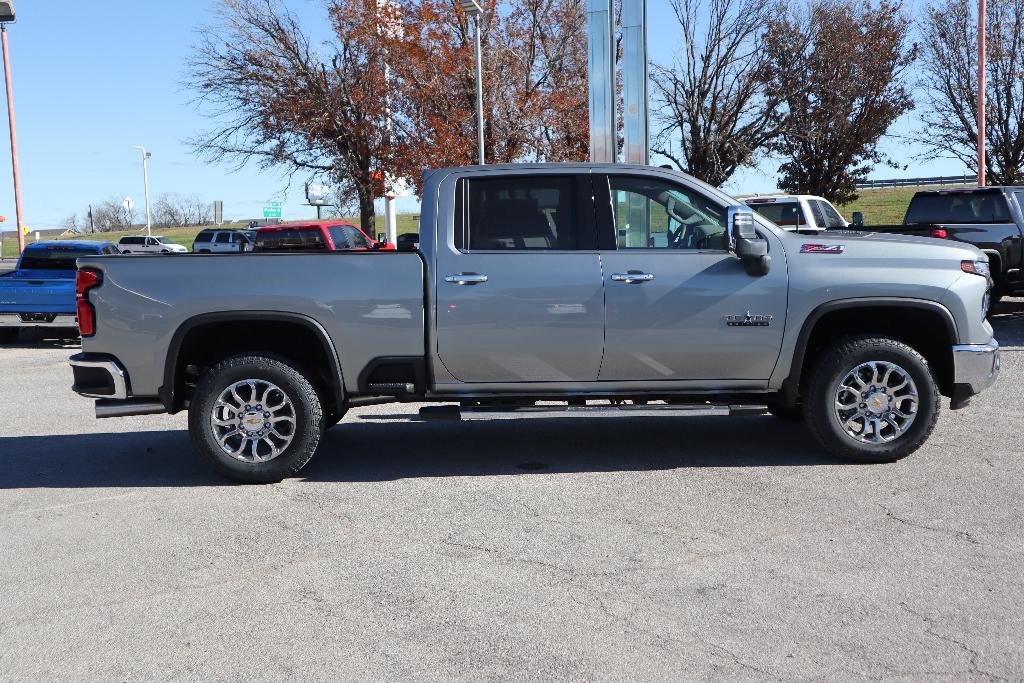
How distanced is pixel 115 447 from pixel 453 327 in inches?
127

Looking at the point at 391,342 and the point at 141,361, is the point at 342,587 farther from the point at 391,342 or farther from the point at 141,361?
the point at 141,361

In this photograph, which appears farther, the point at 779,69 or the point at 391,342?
the point at 779,69

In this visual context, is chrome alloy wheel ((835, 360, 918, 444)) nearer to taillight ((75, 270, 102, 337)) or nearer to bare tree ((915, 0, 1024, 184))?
taillight ((75, 270, 102, 337))

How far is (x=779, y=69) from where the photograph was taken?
32750 millimetres

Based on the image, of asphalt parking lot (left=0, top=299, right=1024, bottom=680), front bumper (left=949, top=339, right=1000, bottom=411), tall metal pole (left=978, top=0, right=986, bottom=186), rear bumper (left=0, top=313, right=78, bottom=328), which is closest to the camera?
asphalt parking lot (left=0, top=299, right=1024, bottom=680)

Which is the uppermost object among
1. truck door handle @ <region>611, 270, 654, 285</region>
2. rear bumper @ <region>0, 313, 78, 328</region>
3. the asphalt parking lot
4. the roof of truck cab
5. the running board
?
the roof of truck cab

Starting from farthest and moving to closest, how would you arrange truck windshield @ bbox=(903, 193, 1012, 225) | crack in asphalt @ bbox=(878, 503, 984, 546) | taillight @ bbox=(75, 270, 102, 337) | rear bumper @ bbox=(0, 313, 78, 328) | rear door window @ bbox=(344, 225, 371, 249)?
rear door window @ bbox=(344, 225, 371, 249) < rear bumper @ bbox=(0, 313, 78, 328) < truck windshield @ bbox=(903, 193, 1012, 225) < taillight @ bbox=(75, 270, 102, 337) < crack in asphalt @ bbox=(878, 503, 984, 546)

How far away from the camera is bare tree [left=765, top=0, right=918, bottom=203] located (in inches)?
1270

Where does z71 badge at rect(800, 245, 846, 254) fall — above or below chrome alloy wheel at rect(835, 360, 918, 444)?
above

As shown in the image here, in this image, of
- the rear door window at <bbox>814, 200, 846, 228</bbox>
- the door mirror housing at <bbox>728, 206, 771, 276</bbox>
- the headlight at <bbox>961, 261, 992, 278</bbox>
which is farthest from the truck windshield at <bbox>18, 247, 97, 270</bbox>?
the headlight at <bbox>961, 261, 992, 278</bbox>

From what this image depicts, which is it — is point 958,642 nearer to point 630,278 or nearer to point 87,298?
point 630,278

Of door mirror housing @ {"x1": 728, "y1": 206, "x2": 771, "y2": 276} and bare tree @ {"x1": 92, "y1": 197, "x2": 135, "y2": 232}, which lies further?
bare tree @ {"x1": 92, "y1": 197, "x2": 135, "y2": 232}

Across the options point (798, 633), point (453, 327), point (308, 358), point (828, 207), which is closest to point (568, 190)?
point (453, 327)

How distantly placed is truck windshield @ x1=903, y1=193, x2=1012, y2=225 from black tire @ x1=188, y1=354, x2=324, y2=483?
11131mm
